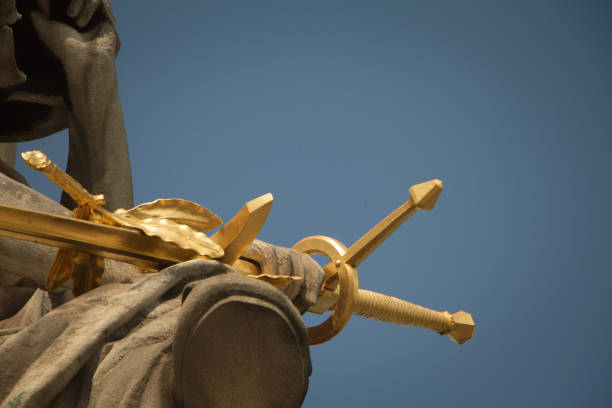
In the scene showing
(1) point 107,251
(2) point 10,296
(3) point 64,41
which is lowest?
(2) point 10,296

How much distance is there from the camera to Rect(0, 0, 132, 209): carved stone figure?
0.70m

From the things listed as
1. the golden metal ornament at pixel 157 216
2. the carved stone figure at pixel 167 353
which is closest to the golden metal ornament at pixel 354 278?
the golden metal ornament at pixel 157 216

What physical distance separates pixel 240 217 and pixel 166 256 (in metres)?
0.07

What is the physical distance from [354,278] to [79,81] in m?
0.38

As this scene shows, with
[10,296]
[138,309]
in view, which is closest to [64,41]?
[10,296]

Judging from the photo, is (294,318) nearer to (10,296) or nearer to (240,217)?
(240,217)

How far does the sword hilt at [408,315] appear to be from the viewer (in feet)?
2.29

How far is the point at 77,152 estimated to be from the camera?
75 centimetres

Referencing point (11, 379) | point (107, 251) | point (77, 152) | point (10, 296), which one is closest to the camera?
point (11, 379)

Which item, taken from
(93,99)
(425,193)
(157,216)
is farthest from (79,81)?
(425,193)

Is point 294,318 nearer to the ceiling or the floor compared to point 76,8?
nearer to the floor

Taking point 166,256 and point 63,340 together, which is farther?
point 166,256

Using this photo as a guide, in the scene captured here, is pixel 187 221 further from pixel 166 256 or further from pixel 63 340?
pixel 63 340

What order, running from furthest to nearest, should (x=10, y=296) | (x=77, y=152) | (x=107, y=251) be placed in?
(x=77, y=152) < (x=10, y=296) < (x=107, y=251)
